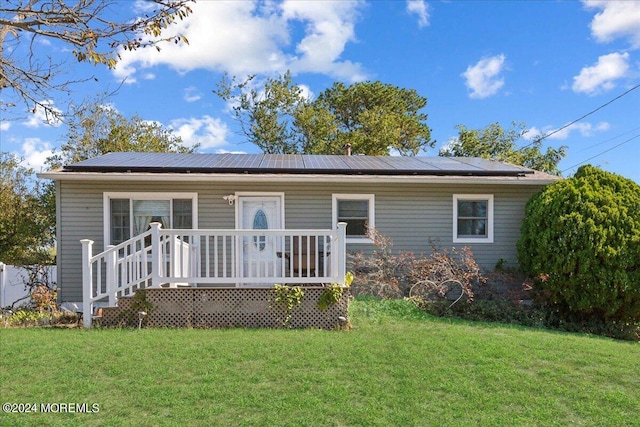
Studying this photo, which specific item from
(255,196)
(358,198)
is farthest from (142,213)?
(358,198)

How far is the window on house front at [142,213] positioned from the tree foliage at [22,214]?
652cm

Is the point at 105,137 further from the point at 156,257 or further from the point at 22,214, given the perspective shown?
the point at 156,257

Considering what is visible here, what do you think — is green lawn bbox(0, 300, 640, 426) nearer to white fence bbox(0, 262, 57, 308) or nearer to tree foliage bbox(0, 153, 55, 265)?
white fence bbox(0, 262, 57, 308)

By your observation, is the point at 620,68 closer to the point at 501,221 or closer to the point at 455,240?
the point at 501,221

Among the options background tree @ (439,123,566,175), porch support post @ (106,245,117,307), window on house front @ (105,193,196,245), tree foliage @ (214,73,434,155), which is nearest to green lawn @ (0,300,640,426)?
porch support post @ (106,245,117,307)

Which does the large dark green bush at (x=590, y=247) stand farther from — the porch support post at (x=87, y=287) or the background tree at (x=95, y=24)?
the porch support post at (x=87, y=287)

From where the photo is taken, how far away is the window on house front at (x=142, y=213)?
870 cm

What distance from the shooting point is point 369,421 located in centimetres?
334

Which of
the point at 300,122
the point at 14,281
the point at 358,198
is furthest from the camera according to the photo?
the point at 300,122

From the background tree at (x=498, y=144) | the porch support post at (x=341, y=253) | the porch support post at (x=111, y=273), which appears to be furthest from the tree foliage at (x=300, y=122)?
the porch support post at (x=111, y=273)

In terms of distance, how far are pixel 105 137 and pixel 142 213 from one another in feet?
36.1

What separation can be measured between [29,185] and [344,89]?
651 inches

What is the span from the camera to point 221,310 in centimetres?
632

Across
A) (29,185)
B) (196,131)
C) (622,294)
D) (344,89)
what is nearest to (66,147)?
(29,185)
